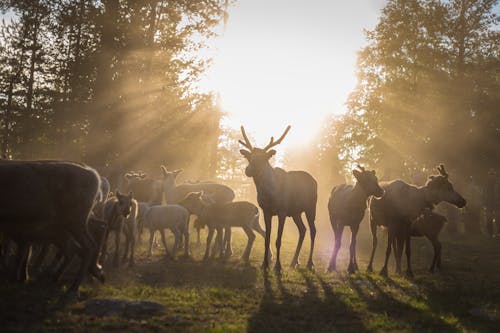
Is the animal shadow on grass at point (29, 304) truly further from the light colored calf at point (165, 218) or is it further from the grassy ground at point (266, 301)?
the light colored calf at point (165, 218)

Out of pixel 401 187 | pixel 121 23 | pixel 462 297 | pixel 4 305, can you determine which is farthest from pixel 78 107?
pixel 462 297

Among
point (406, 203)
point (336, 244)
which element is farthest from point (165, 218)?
point (406, 203)

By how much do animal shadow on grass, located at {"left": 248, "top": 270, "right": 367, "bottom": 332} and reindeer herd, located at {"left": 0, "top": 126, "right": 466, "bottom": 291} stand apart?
284cm

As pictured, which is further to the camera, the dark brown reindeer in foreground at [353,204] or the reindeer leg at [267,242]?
the dark brown reindeer in foreground at [353,204]

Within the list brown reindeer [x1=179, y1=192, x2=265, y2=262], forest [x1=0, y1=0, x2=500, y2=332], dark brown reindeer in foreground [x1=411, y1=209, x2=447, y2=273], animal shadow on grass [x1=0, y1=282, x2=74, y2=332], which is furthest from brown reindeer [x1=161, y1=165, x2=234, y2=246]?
animal shadow on grass [x1=0, y1=282, x2=74, y2=332]

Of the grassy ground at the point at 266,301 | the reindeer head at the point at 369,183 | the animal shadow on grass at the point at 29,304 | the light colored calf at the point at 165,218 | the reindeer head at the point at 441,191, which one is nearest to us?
the animal shadow on grass at the point at 29,304

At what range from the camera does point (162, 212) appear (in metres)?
14.9

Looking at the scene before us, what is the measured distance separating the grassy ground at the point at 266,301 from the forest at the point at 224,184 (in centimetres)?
5

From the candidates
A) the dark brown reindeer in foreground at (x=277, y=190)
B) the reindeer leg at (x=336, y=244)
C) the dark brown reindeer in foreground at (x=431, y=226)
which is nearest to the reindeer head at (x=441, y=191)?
the dark brown reindeer in foreground at (x=431, y=226)

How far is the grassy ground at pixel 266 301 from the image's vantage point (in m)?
6.73

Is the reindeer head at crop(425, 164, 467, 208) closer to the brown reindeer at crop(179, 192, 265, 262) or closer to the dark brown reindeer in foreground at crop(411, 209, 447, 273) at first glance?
the dark brown reindeer in foreground at crop(411, 209, 447, 273)

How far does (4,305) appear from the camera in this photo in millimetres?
6914

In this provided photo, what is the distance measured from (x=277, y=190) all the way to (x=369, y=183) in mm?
2558

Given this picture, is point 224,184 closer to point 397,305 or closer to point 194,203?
point 194,203
